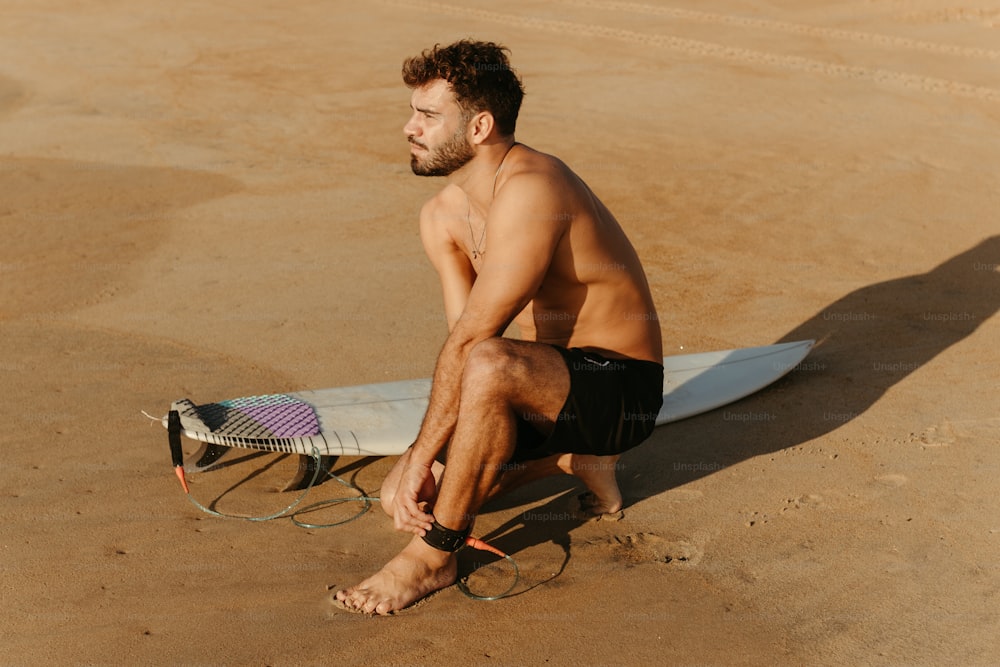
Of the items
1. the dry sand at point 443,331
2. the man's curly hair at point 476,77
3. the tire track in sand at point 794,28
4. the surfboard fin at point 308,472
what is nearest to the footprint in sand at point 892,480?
the dry sand at point 443,331

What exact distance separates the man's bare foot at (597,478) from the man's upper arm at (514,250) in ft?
2.15

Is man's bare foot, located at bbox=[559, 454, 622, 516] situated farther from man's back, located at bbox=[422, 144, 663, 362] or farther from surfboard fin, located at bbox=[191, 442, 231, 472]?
surfboard fin, located at bbox=[191, 442, 231, 472]

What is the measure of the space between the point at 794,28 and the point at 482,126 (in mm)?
10576

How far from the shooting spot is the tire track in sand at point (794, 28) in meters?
11.4

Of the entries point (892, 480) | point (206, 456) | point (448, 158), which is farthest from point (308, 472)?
point (892, 480)

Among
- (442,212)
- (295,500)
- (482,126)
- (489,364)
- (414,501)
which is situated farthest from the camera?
(295,500)

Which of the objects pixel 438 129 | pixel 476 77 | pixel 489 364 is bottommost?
pixel 489 364

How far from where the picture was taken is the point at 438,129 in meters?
3.03

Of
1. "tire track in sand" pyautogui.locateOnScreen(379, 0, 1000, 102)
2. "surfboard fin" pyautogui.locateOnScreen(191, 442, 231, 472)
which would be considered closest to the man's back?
"surfboard fin" pyautogui.locateOnScreen(191, 442, 231, 472)

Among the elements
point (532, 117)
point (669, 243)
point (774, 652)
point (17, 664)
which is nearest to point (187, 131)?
point (532, 117)

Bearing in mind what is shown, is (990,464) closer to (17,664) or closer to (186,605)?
(186,605)

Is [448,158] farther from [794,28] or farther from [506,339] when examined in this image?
[794,28]

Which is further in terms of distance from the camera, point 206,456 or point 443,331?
point 443,331

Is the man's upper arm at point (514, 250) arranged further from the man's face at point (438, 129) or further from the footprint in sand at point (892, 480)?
the footprint in sand at point (892, 480)
